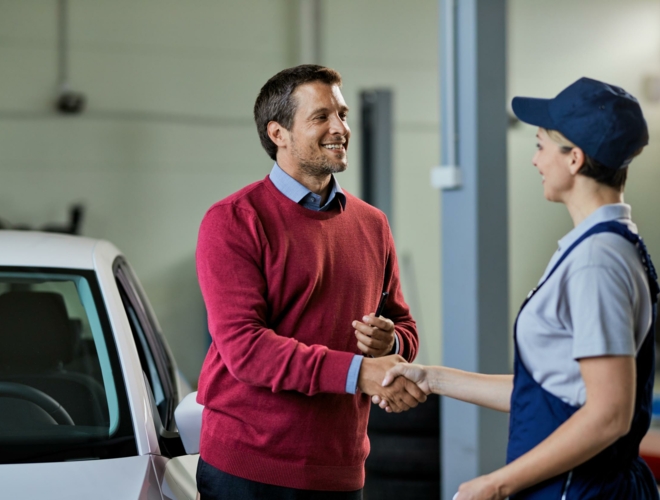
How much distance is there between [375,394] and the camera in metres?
1.60

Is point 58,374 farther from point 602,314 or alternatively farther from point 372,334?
point 602,314

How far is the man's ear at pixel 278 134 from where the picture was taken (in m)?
1.77

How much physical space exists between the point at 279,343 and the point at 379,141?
4209 millimetres

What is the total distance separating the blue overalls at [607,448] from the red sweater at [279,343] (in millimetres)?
383

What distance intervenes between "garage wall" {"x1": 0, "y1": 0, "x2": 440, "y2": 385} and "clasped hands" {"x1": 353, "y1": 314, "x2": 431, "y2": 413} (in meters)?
5.08

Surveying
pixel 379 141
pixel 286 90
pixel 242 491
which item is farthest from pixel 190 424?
pixel 379 141

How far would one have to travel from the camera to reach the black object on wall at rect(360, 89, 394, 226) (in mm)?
5559

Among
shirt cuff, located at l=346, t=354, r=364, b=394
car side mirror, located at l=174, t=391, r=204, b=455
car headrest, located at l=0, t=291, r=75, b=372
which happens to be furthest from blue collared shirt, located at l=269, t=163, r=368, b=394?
car headrest, located at l=0, t=291, r=75, b=372

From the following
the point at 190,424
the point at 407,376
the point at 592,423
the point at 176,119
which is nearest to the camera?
the point at 592,423

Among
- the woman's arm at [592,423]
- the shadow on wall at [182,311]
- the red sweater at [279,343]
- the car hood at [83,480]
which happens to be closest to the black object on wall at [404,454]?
the red sweater at [279,343]

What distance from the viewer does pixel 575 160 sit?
129cm

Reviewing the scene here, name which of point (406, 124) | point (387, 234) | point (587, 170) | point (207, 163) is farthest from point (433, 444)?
point (406, 124)

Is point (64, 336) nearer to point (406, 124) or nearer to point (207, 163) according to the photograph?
point (207, 163)

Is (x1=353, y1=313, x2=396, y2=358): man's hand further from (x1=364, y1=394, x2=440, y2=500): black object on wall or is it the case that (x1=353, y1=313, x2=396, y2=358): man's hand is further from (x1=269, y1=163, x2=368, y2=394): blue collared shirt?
(x1=364, y1=394, x2=440, y2=500): black object on wall
